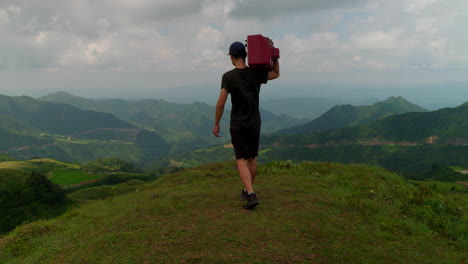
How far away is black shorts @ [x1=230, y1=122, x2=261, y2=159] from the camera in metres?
6.45

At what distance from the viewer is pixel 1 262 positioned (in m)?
5.00

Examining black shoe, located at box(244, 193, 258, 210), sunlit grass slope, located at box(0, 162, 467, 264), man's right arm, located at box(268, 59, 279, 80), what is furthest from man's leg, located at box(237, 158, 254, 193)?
man's right arm, located at box(268, 59, 279, 80)

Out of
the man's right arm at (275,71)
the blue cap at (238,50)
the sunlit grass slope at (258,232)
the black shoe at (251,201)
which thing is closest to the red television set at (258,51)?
the blue cap at (238,50)

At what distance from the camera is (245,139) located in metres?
6.51

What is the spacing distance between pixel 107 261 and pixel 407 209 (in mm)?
7914

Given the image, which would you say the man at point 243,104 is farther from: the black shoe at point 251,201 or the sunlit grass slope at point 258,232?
the sunlit grass slope at point 258,232

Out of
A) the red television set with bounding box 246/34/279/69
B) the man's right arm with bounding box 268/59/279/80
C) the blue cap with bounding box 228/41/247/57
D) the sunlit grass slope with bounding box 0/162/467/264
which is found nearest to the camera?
the sunlit grass slope with bounding box 0/162/467/264

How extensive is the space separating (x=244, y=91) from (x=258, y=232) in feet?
10.2

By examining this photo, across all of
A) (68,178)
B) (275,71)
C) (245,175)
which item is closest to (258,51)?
(275,71)

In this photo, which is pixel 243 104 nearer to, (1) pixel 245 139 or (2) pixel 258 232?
(1) pixel 245 139

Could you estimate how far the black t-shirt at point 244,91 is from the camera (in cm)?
623

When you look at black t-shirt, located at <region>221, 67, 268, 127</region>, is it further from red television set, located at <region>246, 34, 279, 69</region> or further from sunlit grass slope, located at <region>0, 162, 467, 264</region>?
sunlit grass slope, located at <region>0, 162, 467, 264</region>

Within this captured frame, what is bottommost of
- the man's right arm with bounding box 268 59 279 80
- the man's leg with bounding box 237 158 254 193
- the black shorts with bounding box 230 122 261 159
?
the man's leg with bounding box 237 158 254 193

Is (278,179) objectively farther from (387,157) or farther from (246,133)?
(387,157)
